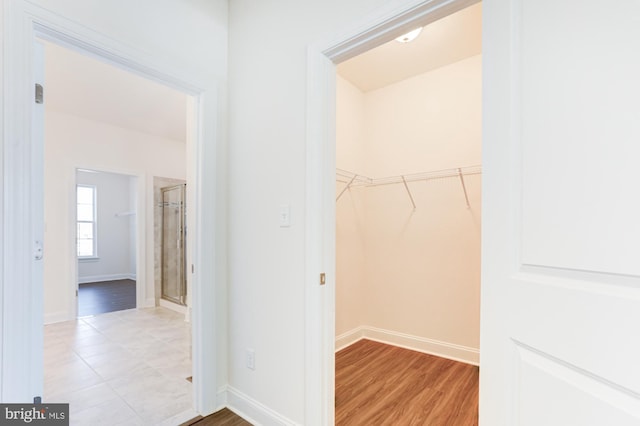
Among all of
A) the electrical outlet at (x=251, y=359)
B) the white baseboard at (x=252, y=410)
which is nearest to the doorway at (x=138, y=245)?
the white baseboard at (x=252, y=410)

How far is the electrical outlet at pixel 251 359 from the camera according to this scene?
1.77 m

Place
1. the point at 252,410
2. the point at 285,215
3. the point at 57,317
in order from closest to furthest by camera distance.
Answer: the point at 285,215
the point at 252,410
the point at 57,317

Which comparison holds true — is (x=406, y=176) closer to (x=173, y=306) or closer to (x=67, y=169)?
(x=173, y=306)

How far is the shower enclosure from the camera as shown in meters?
4.45

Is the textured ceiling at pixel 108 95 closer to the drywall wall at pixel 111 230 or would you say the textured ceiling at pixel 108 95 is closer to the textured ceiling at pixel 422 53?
the textured ceiling at pixel 422 53

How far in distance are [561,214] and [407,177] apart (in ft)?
7.47

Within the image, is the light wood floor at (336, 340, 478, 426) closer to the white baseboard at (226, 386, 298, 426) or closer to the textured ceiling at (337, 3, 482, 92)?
the white baseboard at (226, 386, 298, 426)

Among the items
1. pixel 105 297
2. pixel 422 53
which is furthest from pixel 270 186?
pixel 105 297

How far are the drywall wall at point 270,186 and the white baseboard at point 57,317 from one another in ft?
11.1

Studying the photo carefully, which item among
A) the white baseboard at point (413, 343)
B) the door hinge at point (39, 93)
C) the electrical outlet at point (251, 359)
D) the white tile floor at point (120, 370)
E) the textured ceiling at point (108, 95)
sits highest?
the textured ceiling at point (108, 95)

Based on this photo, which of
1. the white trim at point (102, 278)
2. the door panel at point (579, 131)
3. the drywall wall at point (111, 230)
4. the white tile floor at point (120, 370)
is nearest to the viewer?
the door panel at point (579, 131)

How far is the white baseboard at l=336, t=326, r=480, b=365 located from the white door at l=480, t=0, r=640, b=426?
6.29 feet

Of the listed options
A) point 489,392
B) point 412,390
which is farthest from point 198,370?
point 489,392

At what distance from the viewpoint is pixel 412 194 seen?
9.54 feet
